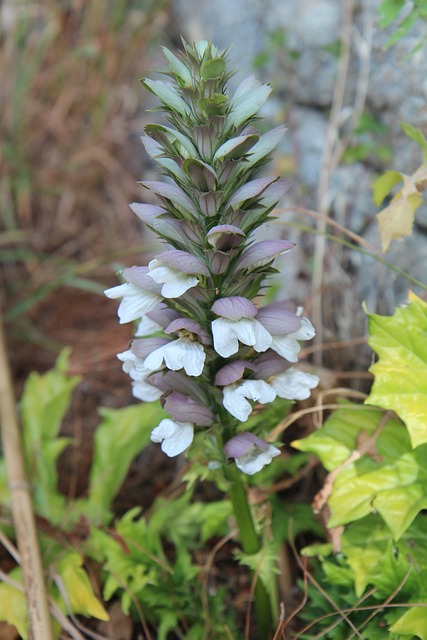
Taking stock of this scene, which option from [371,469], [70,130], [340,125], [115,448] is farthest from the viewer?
[70,130]

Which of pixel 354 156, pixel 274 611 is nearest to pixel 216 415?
pixel 274 611

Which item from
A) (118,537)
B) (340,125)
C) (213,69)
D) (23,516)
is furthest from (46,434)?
(340,125)

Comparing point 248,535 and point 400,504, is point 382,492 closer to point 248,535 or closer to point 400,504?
point 400,504

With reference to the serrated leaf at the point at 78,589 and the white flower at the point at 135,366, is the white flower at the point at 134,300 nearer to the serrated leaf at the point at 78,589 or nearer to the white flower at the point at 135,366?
the white flower at the point at 135,366

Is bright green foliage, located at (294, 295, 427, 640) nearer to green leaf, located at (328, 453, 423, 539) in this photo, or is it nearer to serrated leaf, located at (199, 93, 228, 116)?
green leaf, located at (328, 453, 423, 539)

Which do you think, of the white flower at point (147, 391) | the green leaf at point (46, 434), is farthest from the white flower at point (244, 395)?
the green leaf at point (46, 434)
